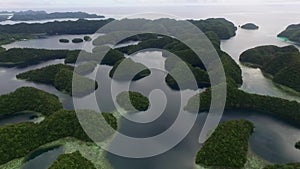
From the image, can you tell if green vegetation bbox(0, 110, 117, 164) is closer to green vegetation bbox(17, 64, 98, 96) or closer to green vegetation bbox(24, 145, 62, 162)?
green vegetation bbox(24, 145, 62, 162)

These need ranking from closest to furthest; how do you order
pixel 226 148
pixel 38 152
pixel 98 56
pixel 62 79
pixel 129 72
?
pixel 226 148 < pixel 38 152 < pixel 62 79 < pixel 129 72 < pixel 98 56

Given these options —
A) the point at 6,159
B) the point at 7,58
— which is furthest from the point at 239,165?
the point at 7,58

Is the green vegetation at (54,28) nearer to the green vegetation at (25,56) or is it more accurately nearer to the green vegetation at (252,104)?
the green vegetation at (25,56)

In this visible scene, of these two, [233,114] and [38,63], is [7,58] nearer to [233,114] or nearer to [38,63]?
[38,63]

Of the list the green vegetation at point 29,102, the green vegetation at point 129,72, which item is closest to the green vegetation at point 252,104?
the green vegetation at point 129,72

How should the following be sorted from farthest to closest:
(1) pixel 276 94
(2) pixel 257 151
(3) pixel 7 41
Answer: (3) pixel 7 41
(1) pixel 276 94
(2) pixel 257 151

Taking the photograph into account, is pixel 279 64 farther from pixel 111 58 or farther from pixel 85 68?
pixel 85 68

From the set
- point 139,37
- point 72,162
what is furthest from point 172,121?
point 139,37

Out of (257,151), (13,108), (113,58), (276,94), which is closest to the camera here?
(257,151)
